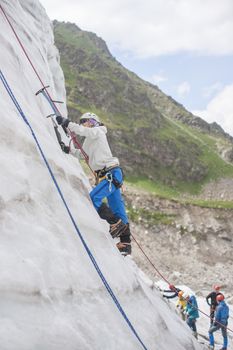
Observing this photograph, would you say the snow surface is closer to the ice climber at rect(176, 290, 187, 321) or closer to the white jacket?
the white jacket

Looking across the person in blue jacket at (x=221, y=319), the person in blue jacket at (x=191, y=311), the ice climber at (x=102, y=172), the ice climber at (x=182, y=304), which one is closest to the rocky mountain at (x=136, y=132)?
the ice climber at (x=182, y=304)

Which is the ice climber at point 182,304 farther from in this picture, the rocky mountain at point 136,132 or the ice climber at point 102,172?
the rocky mountain at point 136,132

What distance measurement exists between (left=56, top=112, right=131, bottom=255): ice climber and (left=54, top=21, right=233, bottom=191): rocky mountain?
49.1 m

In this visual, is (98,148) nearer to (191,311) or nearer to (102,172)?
(102,172)

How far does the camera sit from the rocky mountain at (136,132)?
65.1 metres

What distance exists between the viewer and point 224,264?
37250 millimetres

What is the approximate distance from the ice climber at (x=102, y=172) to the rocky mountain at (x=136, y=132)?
4907 centimetres

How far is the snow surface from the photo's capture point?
5.34 metres

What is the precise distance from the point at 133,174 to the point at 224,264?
25260 mm

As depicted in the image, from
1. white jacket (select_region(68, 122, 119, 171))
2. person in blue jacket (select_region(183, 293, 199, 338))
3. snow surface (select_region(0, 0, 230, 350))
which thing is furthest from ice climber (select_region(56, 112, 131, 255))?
person in blue jacket (select_region(183, 293, 199, 338))

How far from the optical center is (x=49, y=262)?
611 cm

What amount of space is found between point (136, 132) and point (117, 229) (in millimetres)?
63511

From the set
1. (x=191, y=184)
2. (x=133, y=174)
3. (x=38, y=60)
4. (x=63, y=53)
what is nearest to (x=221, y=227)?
(x=133, y=174)

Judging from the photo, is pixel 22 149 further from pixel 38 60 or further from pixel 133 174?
pixel 133 174
